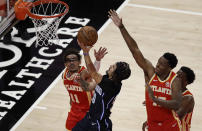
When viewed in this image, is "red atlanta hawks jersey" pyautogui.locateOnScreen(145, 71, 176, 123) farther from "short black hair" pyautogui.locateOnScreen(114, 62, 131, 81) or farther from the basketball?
the basketball

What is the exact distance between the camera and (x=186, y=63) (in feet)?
30.5

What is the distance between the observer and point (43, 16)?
8102 millimetres

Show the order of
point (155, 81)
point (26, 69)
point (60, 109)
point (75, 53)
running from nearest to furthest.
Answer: point (155, 81), point (75, 53), point (60, 109), point (26, 69)

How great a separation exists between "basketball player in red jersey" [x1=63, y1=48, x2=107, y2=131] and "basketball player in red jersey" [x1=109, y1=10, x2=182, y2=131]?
617 millimetres

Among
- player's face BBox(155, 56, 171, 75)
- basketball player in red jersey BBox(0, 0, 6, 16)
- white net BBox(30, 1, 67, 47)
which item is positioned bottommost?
white net BBox(30, 1, 67, 47)

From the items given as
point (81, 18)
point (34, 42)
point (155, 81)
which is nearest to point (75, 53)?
point (155, 81)

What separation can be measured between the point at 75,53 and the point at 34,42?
410 centimetres

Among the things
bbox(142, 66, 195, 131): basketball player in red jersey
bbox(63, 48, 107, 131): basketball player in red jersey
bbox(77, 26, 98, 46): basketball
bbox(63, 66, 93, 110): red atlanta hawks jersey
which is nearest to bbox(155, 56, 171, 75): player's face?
bbox(142, 66, 195, 131): basketball player in red jersey

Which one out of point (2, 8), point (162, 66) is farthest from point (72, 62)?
point (2, 8)

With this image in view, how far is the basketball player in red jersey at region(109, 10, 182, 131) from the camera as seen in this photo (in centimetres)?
557

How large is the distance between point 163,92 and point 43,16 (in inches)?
123

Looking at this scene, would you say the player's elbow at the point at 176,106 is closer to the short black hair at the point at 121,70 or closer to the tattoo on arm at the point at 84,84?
the short black hair at the point at 121,70

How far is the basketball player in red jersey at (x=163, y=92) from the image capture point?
5.57 m

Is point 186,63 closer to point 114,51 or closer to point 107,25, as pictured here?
point 114,51
